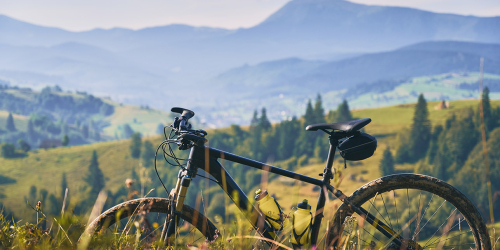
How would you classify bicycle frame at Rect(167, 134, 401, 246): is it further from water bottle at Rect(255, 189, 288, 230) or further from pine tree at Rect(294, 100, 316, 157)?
pine tree at Rect(294, 100, 316, 157)

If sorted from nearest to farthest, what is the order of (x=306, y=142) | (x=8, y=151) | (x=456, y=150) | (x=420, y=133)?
1. (x=456, y=150)
2. (x=420, y=133)
3. (x=306, y=142)
4. (x=8, y=151)

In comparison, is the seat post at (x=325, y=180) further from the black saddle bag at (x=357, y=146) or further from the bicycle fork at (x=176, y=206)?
the bicycle fork at (x=176, y=206)

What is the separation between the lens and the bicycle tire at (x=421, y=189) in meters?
3.00

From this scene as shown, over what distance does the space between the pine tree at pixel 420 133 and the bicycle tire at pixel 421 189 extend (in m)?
117

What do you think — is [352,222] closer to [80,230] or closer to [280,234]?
[280,234]

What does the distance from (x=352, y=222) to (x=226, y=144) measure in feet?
399

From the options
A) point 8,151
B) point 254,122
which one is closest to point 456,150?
point 254,122

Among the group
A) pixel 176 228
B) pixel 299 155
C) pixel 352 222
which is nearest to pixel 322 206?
pixel 352 222

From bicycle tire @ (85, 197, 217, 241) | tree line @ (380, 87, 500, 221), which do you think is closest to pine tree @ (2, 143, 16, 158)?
tree line @ (380, 87, 500, 221)

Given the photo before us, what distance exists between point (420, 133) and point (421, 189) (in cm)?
11963

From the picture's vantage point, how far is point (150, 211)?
3.11 metres

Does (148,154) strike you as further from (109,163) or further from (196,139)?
(196,139)

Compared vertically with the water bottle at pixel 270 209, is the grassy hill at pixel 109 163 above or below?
below

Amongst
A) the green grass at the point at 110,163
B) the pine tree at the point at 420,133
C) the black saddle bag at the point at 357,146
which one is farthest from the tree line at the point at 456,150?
the black saddle bag at the point at 357,146
